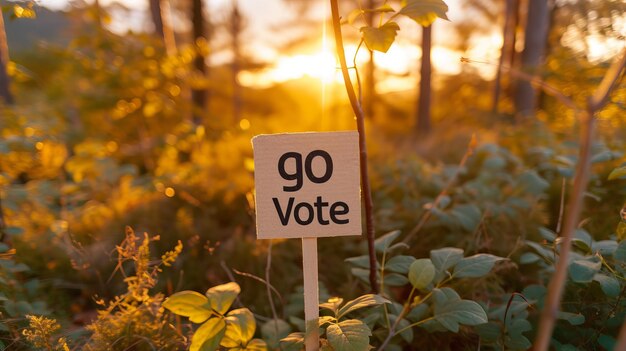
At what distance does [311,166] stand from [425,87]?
9.42 m

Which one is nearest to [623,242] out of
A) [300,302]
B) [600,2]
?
[300,302]

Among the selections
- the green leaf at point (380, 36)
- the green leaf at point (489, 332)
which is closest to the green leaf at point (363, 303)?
the green leaf at point (489, 332)

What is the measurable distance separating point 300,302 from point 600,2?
299cm

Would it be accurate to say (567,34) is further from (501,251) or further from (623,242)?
(623,242)

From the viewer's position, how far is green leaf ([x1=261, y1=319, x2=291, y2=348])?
168cm

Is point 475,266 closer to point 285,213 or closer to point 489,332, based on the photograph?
point 489,332

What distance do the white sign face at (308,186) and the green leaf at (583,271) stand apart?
2.29ft

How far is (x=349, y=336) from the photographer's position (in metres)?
1.25

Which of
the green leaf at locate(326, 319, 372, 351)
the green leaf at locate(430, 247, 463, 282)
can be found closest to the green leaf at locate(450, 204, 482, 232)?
the green leaf at locate(430, 247, 463, 282)

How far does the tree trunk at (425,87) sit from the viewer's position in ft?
29.1

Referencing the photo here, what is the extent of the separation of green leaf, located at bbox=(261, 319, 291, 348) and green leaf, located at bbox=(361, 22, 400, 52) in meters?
1.11

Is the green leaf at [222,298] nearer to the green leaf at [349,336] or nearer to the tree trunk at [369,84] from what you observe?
the green leaf at [349,336]

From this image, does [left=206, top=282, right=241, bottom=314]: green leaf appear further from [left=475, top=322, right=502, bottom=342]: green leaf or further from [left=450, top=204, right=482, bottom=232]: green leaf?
[left=450, top=204, right=482, bottom=232]: green leaf

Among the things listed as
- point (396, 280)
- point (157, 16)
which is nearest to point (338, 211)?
point (396, 280)
